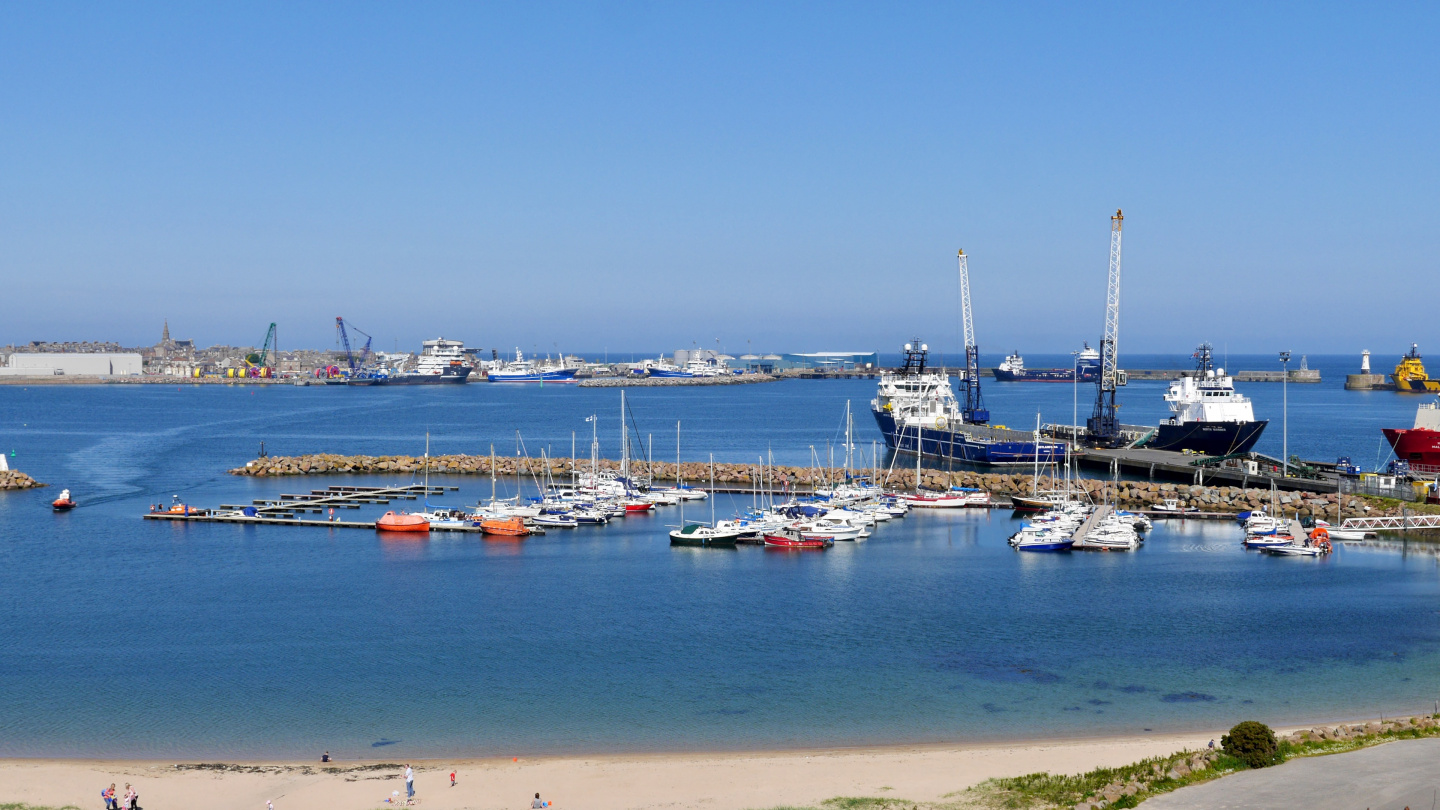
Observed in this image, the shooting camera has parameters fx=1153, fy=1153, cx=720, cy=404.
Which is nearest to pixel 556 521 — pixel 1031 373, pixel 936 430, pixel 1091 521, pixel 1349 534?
pixel 1091 521

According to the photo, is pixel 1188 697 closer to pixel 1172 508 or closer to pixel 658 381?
pixel 1172 508

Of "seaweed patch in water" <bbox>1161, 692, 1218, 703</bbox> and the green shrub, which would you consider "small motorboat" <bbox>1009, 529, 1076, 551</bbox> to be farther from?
the green shrub

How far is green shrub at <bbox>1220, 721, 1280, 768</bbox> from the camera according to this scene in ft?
49.4

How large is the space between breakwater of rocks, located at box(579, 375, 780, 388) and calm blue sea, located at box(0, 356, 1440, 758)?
125638 mm

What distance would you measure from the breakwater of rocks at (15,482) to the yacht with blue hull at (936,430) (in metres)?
39.9

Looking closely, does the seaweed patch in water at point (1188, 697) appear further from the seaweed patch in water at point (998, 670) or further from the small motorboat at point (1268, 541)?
the small motorboat at point (1268, 541)

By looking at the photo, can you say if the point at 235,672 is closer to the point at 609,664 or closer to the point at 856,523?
the point at 609,664

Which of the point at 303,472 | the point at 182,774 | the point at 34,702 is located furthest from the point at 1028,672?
the point at 303,472

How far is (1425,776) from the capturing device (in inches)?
566

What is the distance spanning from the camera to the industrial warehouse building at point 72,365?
603ft

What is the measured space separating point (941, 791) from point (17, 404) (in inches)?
5264

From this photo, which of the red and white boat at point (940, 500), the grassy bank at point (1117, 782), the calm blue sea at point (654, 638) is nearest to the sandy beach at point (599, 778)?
the grassy bank at point (1117, 782)

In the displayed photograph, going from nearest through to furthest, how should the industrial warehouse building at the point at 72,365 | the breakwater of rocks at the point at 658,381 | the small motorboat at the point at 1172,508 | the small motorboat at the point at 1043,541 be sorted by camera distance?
the small motorboat at the point at 1043,541 → the small motorboat at the point at 1172,508 → the breakwater of rocks at the point at 658,381 → the industrial warehouse building at the point at 72,365

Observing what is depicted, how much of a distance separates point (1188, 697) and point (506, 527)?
23880 millimetres
